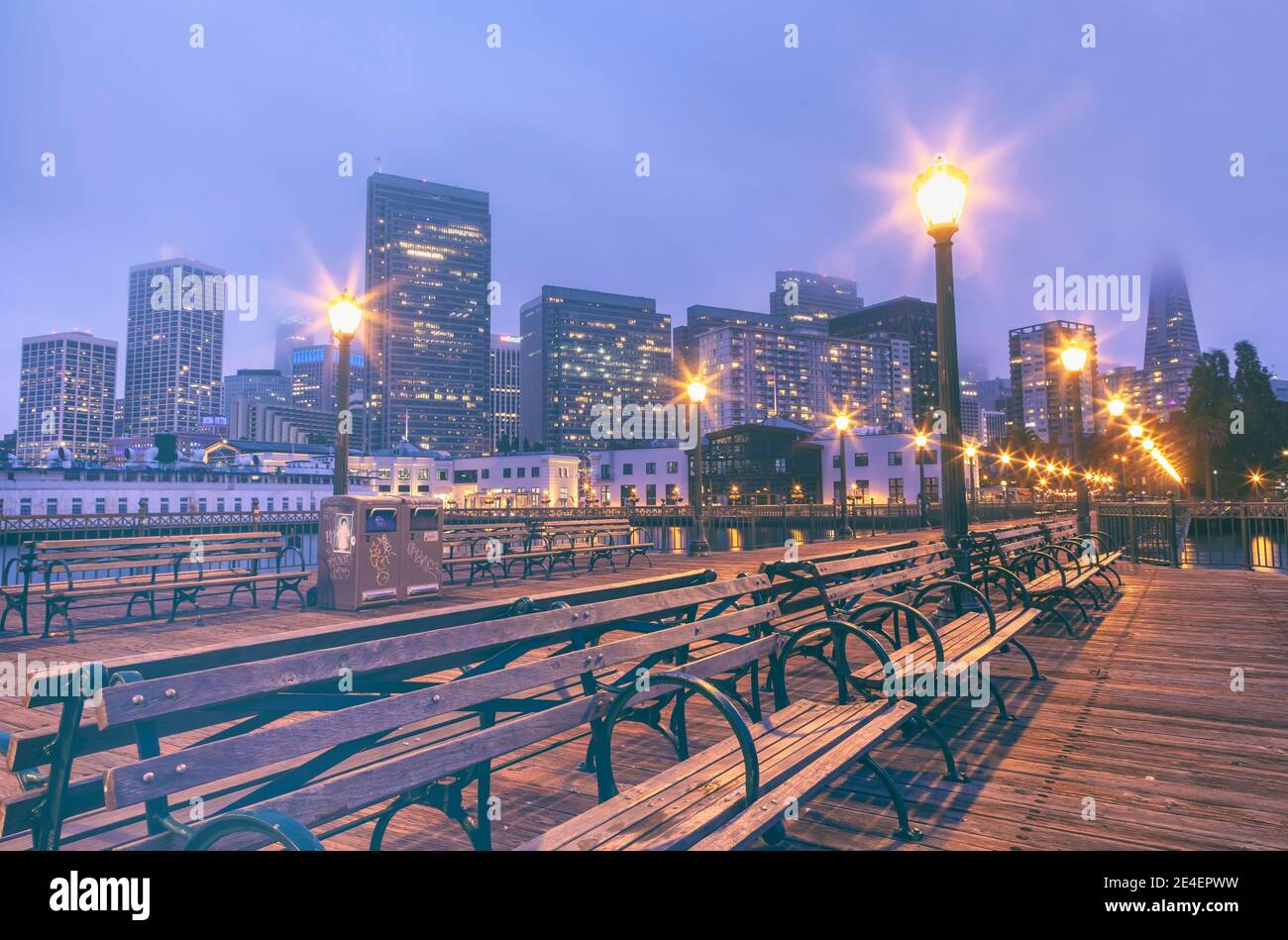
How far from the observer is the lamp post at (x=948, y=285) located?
8094mm

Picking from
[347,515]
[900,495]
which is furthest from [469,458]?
[347,515]

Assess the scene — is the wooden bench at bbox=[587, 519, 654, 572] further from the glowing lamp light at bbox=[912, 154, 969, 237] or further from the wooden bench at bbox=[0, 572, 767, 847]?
the wooden bench at bbox=[0, 572, 767, 847]

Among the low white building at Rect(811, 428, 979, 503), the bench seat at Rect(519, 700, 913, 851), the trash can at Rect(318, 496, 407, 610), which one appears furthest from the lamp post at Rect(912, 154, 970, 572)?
the low white building at Rect(811, 428, 979, 503)

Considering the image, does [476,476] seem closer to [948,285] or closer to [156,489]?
[156,489]

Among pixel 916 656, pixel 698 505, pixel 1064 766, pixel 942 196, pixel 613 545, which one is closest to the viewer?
pixel 1064 766

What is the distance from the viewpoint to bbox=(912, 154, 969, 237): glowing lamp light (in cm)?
811

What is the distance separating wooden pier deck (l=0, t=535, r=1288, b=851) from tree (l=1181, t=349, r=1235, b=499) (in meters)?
68.7

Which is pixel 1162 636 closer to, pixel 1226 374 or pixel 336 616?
pixel 336 616

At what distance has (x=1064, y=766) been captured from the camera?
13.8 feet

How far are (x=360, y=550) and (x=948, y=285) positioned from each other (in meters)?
8.52

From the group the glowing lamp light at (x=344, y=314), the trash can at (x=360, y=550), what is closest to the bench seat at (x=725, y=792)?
the trash can at (x=360, y=550)

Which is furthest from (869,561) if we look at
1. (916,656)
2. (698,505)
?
(698,505)

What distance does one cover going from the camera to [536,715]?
110 inches

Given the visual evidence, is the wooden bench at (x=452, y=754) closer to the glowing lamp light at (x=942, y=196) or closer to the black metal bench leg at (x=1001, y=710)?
the black metal bench leg at (x=1001, y=710)
